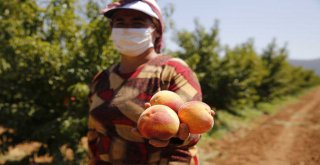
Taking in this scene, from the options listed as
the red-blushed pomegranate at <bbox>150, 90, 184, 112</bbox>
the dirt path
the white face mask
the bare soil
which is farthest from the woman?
the dirt path

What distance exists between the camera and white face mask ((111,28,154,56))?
7.16ft

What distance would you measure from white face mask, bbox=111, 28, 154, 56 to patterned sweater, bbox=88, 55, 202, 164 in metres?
0.14

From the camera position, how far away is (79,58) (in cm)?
454

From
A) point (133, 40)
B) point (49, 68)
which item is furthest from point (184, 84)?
point (49, 68)

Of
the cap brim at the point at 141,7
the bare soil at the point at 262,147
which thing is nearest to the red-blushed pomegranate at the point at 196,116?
the cap brim at the point at 141,7

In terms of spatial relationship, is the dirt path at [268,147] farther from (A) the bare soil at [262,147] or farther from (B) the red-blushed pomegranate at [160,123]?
(B) the red-blushed pomegranate at [160,123]

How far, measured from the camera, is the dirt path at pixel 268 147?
736 centimetres

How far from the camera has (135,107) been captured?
1995 millimetres

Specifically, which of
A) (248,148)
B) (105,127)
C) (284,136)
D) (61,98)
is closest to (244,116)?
(284,136)

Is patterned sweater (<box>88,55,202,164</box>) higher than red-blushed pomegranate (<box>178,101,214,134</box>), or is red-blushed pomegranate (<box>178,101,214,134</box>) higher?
red-blushed pomegranate (<box>178,101,214,134</box>)

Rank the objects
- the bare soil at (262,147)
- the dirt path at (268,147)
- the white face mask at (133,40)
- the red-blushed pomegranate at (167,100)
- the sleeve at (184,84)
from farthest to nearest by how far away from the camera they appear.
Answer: the dirt path at (268,147), the bare soil at (262,147), the white face mask at (133,40), the sleeve at (184,84), the red-blushed pomegranate at (167,100)

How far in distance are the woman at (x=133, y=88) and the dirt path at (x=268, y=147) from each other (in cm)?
531

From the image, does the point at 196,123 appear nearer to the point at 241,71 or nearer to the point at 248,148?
the point at 248,148

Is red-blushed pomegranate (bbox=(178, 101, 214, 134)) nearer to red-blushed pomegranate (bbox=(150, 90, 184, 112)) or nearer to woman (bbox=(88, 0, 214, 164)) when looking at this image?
red-blushed pomegranate (bbox=(150, 90, 184, 112))
